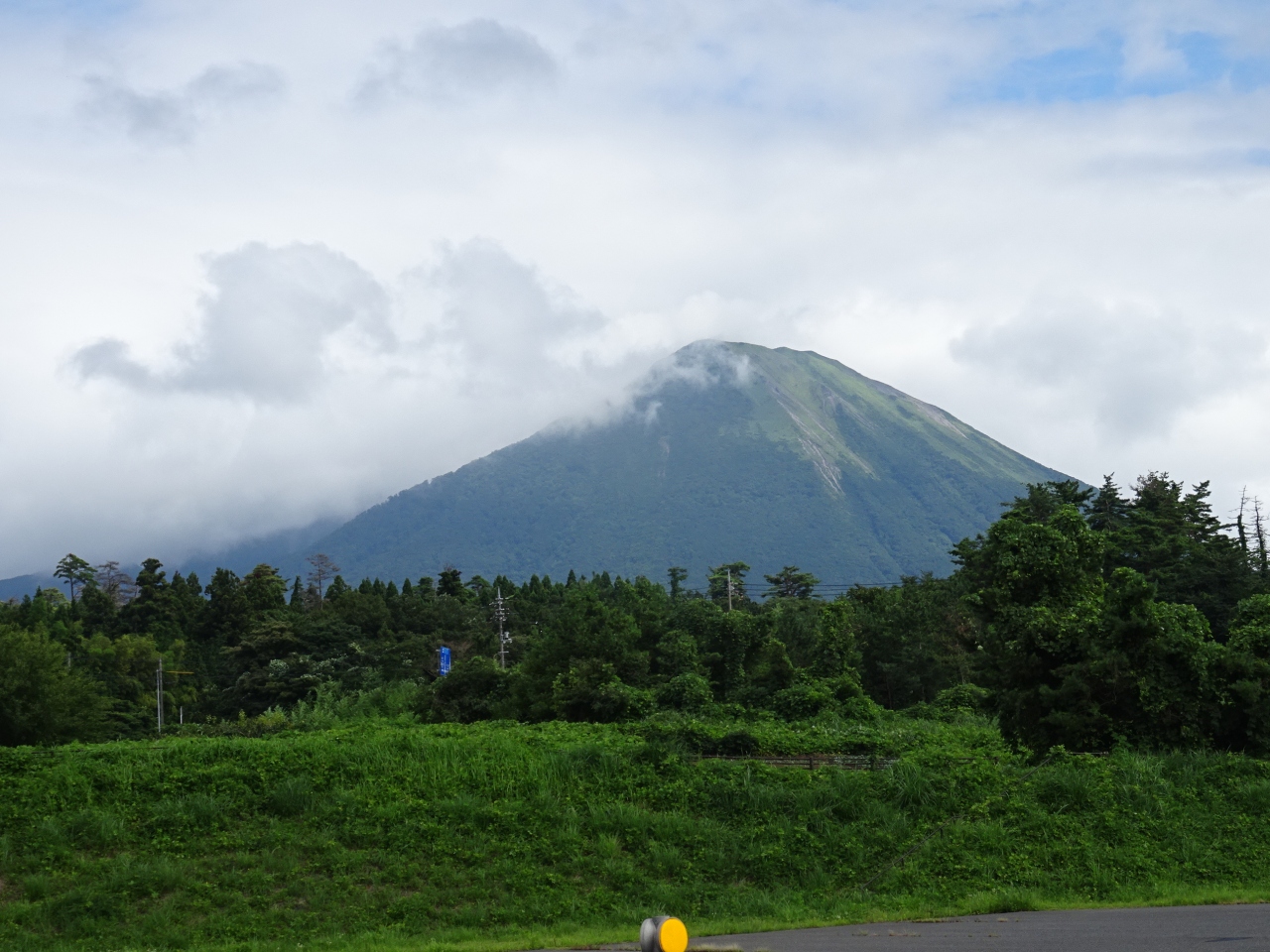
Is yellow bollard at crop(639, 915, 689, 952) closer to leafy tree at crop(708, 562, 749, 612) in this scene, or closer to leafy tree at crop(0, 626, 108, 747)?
leafy tree at crop(0, 626, 108, 747)

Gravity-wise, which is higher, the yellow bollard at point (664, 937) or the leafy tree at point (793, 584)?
the leafy tree at point (793, 584)

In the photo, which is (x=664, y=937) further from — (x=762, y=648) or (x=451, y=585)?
(x=451, y=585)

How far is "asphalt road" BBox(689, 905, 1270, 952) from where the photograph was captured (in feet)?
41.6

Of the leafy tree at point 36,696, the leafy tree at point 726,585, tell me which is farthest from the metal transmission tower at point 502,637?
the leafy tree at point 726,585

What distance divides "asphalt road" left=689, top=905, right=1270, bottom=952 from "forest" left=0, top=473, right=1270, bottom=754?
27.9ft

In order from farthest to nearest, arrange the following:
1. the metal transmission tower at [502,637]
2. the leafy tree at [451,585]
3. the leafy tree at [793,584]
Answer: the leafy tree at [793,584], the leafy tree at [451,585], the metal transmission tower at [502,637]

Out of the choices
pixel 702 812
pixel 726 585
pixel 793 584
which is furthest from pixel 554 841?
pixel 793 584

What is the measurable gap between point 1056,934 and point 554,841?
8125mm

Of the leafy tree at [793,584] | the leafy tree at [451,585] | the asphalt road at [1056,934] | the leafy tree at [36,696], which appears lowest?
the asphalt road at [1056,934]

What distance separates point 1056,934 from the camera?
13727mm

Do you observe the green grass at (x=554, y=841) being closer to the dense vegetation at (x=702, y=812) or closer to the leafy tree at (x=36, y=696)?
the dense vegetation at (x=702, y=812)

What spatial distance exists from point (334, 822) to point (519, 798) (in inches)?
125

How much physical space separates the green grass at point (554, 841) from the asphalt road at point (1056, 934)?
852 millimetres

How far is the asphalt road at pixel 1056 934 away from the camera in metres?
12.7
